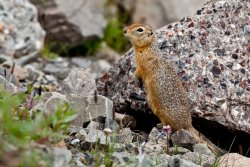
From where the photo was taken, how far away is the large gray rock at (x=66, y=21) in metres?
14.2

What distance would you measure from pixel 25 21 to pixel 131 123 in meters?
4.14

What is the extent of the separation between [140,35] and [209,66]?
926 millimetres

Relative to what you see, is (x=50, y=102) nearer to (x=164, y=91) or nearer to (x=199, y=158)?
(x=164, y=91)

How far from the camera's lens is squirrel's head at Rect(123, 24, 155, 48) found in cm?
929

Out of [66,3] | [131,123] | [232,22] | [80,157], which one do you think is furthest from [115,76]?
[66,3]

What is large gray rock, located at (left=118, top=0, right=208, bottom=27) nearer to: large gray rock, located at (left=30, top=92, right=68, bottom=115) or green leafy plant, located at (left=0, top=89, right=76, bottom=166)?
large gray rock, located at (left=30, top=92, right=68, bottom=115)

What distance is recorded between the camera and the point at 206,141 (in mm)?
8867

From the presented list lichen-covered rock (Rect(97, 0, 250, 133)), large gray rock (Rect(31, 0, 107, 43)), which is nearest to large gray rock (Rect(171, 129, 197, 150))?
lichen-covered rock (Rect(97, 0, 250, 133))

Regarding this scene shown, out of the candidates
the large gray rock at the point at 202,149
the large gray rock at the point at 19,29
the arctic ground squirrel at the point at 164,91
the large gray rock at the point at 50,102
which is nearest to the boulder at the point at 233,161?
the large gray rock at the point at 202,149

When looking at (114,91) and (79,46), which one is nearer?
(114,91)

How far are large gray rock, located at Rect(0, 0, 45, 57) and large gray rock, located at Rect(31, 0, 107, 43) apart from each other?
1.33m

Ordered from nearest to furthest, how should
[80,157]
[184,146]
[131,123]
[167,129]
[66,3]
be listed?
[80,157], [167,129], [184,146], [131,123], [66,3]

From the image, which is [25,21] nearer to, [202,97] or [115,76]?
[115,76]

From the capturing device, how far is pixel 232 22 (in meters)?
9.41
